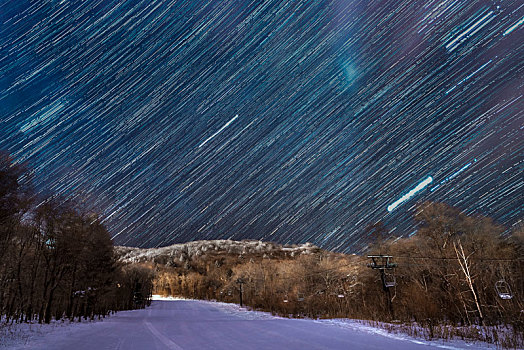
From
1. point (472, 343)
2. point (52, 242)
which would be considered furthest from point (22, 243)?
point (472, 343)

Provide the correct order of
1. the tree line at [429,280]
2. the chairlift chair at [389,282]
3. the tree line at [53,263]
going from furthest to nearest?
the chairlift chair at [389,282], the tree line at [429,280], the tree line at [53,263]

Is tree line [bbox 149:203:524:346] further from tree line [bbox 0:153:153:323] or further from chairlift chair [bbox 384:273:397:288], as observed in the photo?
tree line [bbox 0:153:153:323]

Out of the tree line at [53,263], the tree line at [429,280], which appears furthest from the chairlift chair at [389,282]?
the tree line at [53,263]

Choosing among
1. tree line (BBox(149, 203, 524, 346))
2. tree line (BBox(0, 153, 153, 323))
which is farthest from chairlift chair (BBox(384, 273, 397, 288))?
tree line (BBox(0, 153, 153, 323))

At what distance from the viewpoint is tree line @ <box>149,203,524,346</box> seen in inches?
1133

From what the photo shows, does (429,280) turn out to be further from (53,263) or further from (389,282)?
(53,263)

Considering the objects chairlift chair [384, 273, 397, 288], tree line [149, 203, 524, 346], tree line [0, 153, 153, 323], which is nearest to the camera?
tree line [0, 153, 153, 323]

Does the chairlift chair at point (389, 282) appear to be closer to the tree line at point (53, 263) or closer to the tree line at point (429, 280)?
the tree line at point (429, 280)

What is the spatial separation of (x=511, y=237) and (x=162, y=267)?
173764 mm

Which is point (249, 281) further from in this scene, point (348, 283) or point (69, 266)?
point (69, 266)

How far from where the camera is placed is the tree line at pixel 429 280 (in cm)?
2878

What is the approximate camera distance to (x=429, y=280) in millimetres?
47469

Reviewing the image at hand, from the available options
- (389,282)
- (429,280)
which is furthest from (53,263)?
(429,280)

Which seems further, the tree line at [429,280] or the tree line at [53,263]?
the tree line at [429,280]
